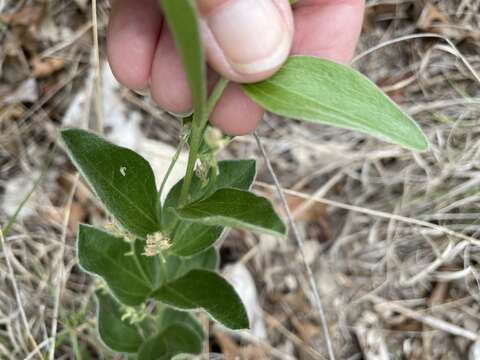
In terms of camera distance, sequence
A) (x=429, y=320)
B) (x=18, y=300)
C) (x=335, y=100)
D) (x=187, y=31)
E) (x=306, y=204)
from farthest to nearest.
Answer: (x=306, y=204) → (x=429, y=320) → (x=18, y=300) → (x=335, y=100) → (x=187, y=31)

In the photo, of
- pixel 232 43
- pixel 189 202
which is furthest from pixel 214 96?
pixel 189 202

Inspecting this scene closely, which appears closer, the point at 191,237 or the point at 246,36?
the point at 246,36

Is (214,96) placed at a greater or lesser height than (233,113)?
greater

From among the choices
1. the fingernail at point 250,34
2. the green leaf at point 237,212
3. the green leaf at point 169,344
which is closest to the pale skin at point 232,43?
the fingernail at point 250,34

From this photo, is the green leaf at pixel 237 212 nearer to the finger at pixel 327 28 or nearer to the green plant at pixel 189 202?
the green plant at pixel 189 202

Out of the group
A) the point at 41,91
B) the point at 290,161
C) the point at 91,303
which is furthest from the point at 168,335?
the point at 41,91

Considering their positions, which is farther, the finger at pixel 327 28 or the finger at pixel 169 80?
the finger at pixel 327 28

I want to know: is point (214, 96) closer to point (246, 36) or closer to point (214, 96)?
point (214, 96)
